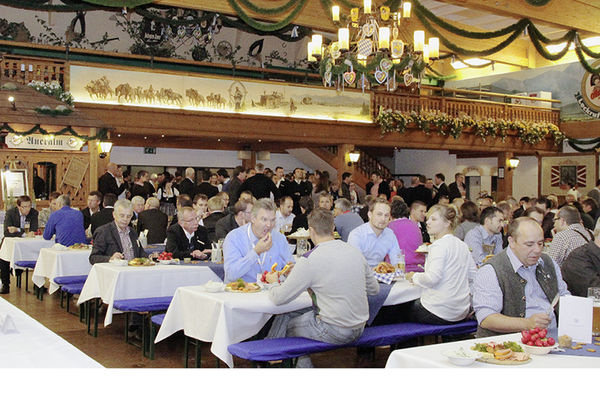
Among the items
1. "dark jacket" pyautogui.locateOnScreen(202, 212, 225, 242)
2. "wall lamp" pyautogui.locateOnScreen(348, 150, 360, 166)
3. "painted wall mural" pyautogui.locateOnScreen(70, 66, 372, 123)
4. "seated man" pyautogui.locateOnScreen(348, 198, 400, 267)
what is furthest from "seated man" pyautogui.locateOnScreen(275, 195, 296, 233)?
"wall lamp" pyautogui.locateOnScreen(348, 150, 360, 166)

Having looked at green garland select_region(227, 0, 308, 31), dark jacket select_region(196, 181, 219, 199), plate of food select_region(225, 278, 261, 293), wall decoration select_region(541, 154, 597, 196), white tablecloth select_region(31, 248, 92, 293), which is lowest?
white tablecloth select_region(31, 248, 92, 293)

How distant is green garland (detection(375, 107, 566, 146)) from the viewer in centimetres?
1719

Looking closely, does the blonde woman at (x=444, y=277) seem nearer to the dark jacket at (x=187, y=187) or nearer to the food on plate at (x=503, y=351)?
the food on plate at (x=503, y=351)

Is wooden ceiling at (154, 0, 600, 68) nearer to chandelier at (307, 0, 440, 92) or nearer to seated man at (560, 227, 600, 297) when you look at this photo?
chandelier at (307, 0, 440, 92)

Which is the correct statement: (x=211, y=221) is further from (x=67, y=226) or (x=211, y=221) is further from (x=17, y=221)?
(x=17, y=221)

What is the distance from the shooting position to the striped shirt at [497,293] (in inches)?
144

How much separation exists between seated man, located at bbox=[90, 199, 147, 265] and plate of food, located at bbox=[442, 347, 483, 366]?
14.2 feet

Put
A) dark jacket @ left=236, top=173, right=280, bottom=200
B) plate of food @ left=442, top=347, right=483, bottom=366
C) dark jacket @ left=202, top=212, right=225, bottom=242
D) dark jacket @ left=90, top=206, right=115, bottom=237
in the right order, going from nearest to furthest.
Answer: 1. plate of food @ left=442, top=347, right=483, bottom=366
2. dark jacket @ left=202, top=212, right=225, bottom=242
3. dark jacket @ left=90, top=206, right=115, bottom=237
4. dark jacket @ left=236, top=173, right=280, bottom=200

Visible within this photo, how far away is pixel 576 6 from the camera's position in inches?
526

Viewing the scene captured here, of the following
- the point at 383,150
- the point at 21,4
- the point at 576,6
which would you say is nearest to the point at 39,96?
the point at 21,4

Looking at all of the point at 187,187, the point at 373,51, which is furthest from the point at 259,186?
the point at 373,51

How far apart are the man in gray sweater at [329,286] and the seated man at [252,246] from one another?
3.11 feet

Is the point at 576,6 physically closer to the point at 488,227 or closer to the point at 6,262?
the point at 488,227

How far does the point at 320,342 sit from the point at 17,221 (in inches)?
265
